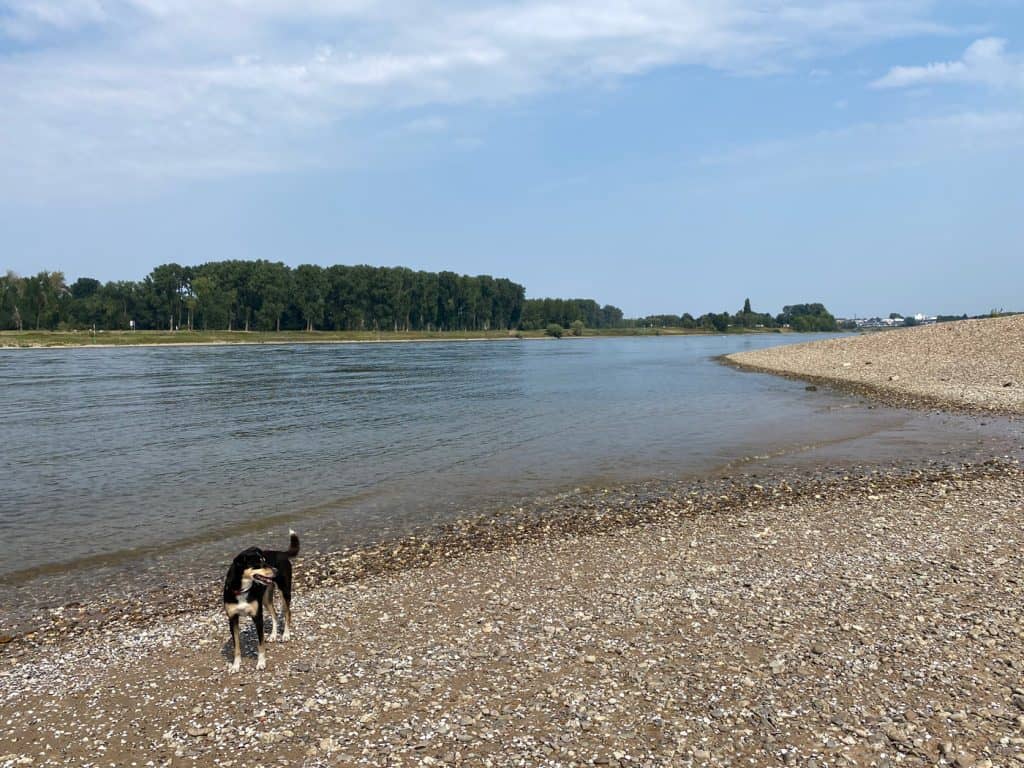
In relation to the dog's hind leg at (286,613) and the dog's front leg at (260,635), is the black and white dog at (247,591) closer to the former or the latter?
the dog's front leg at (260,635)

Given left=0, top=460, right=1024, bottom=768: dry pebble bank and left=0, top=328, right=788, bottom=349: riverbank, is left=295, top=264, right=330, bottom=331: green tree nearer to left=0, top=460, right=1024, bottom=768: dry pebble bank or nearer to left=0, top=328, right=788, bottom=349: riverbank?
left=0, top=328, right=788, bottom=349: riverbank

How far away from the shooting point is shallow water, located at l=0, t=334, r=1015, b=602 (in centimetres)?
1588

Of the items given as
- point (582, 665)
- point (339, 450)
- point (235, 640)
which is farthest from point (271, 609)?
point (339, 450)

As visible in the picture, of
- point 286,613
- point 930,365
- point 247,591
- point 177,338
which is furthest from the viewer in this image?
point 177,338

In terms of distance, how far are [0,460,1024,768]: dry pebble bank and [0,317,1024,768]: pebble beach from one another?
3cm

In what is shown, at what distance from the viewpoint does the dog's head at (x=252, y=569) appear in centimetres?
821

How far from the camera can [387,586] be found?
11414mm

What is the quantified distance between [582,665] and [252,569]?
4258mm

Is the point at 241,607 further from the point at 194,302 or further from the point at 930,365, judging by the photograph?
the point at 194,302

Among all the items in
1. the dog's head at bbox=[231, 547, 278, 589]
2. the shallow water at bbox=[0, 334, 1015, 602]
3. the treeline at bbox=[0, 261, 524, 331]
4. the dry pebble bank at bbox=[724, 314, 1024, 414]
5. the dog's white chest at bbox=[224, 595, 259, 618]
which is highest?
the treeline at bbox=[0, 261, 524, 331]

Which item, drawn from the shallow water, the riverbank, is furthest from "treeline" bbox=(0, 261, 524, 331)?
the shallow water

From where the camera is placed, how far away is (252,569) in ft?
27.0

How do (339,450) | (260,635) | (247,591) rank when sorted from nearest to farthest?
(247,591) < (260,635) < (339,450)

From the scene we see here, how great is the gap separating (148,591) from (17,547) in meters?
4.93
